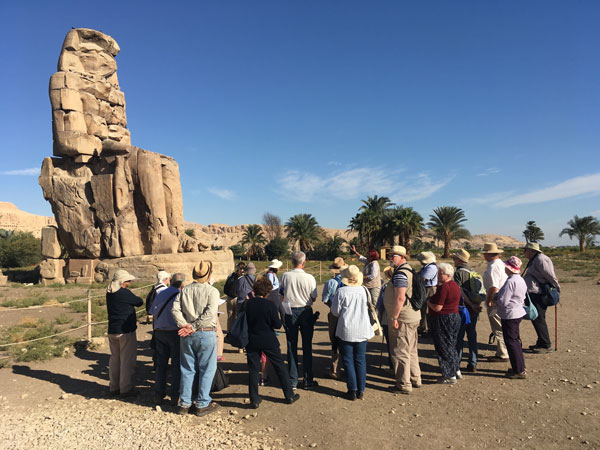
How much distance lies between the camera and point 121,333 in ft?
14.7

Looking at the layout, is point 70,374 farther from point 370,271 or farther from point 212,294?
point 370,271

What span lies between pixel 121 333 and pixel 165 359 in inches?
26.5

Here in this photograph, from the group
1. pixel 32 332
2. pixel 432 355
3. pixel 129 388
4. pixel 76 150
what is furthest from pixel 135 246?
pixel 432 355

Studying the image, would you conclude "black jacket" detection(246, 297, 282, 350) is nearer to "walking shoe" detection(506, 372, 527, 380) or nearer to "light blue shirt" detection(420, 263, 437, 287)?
"light blue shirt" detection(420, 263, 437, 287)

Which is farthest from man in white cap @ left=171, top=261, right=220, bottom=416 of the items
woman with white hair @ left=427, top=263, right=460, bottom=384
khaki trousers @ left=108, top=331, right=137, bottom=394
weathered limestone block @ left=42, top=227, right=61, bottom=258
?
weathered limestone block @ left=42, top=227, right=61, bottom=258

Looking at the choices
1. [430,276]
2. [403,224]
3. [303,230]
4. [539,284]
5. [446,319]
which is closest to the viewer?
[446,319]

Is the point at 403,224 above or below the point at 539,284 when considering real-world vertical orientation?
above

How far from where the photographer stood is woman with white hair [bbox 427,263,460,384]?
4.59 meters

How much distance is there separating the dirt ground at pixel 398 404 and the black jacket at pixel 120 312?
0.91 metres

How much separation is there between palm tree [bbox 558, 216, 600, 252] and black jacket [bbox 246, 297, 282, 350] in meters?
44.0

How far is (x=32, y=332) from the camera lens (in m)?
7.86

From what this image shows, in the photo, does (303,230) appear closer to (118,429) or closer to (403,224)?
(403,224)

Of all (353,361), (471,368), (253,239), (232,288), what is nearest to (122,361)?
(232,288)

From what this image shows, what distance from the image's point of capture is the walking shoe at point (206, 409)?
397cm
